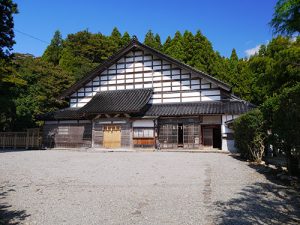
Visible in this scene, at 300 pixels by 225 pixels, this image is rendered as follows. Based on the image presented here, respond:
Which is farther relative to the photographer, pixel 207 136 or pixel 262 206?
pixel 207 136

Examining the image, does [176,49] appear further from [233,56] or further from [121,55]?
[121,55]

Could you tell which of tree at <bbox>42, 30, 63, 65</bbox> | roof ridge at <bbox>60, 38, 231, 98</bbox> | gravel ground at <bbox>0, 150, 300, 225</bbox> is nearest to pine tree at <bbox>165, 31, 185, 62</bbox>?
roof ridge at <bbox>60, 38, 231, 98</bbox>

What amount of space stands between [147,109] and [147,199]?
17.0 metres

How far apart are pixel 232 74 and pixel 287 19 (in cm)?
3309

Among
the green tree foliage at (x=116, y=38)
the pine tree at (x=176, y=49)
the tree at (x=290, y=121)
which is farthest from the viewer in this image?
the green tree foliage at (x=116, y=38)

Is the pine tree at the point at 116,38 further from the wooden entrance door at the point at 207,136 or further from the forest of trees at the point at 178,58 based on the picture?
the wooden entrance door at the point at 207,136

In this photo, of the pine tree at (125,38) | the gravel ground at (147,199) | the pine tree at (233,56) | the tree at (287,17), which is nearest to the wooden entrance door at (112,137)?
the gravel ground at (147,199)

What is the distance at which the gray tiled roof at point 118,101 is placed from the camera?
2191 centimetres

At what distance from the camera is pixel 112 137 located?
23141mm

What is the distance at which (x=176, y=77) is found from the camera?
23578mm

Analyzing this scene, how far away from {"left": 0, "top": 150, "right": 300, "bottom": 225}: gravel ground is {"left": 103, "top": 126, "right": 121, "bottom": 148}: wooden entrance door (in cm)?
1334

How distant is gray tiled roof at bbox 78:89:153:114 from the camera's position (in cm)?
2191

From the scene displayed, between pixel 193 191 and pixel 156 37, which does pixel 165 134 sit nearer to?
pixel 193 191

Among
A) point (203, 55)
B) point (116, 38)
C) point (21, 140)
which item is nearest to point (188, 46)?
point (203, 55)
